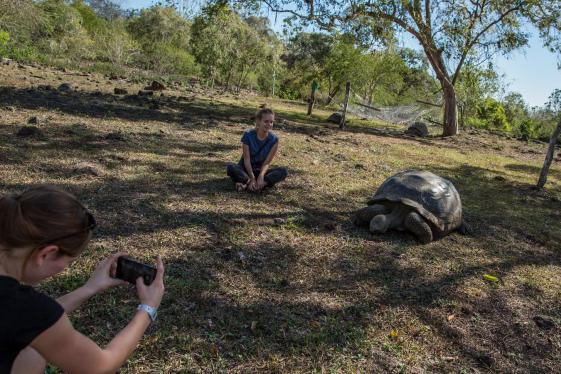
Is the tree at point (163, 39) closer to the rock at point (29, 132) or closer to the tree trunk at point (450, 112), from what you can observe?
the tree trunk at point (450, 112)

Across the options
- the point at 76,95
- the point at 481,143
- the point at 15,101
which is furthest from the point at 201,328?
the point at 481,143

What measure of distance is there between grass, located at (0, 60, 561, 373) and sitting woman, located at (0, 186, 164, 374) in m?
1.12

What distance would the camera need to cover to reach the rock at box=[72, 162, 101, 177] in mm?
5868

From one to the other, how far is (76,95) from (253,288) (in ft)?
34.4

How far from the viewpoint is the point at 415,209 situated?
510 centimetres

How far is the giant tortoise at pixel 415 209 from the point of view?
16.8ft

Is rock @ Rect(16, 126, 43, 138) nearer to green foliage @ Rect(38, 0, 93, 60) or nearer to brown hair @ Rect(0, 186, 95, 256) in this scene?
brown hair @ Rect(0, 186, 95, 256)

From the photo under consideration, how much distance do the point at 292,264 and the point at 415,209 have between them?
1707mm

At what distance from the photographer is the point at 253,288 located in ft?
12.1

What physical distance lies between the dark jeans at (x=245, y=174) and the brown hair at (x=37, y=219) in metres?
4.47

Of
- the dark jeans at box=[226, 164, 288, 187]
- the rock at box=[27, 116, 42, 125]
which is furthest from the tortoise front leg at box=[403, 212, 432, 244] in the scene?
the rock at box=[27, 116, 42, 125]

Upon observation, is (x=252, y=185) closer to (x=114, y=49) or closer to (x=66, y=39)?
(x=114, y=49)

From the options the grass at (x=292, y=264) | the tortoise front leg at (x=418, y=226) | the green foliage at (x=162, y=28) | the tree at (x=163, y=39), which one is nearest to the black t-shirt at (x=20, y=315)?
the grass at (x=292, y=264)

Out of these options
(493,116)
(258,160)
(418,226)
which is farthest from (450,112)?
(493,116)
